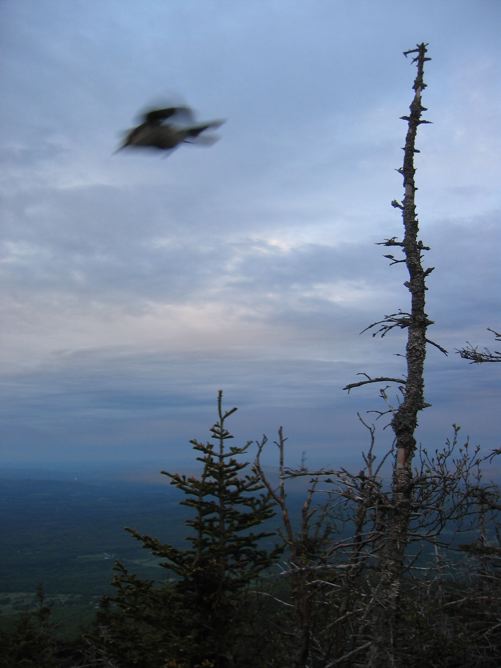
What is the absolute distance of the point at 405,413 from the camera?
838 centimetres

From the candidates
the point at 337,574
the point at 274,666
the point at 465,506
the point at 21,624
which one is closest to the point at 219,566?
the point at 274,666

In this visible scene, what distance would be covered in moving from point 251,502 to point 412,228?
693 cm

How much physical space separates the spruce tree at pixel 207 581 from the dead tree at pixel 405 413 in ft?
11.8

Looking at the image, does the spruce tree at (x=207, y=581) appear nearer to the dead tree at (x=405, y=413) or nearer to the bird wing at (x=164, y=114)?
the dead tree at (x=405, y=413)

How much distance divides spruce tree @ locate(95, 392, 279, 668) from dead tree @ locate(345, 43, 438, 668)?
3.60m

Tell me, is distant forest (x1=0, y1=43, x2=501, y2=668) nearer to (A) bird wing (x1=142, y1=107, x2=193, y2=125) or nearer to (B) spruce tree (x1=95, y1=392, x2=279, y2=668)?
(B) spruce tree (x1=95, y1=392, x2=279, y2=668)

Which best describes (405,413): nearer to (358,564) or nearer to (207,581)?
(358,564)

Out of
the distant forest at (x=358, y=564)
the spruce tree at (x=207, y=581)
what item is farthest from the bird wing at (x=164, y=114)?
the spruce tree at (x=207, y=581)

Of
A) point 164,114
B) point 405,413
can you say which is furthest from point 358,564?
point 164,114

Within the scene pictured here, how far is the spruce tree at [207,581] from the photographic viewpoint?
11.1 meters

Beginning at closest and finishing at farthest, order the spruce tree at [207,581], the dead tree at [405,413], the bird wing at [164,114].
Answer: the bird wing at [164,114] → the dead tree at [405,413] → the spruce tree at [207,581]

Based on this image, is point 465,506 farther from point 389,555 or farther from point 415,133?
point 415,133

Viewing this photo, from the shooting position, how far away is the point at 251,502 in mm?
12312

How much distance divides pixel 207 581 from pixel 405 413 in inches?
244
